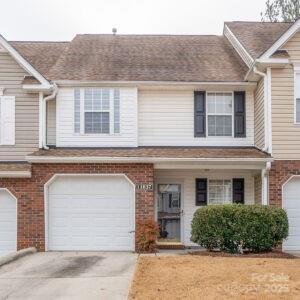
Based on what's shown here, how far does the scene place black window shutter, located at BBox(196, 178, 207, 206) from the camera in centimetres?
1991

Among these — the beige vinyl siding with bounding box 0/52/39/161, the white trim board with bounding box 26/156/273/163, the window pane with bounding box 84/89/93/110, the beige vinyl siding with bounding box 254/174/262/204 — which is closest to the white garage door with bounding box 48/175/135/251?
the white trim board with bounding box 26/156/273/163

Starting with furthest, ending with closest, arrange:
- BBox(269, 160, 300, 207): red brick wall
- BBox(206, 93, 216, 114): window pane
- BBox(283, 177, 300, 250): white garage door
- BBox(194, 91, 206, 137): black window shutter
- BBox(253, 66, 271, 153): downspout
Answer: BBox(206, 93, 216, 114): window pane, BBox(194, 91, 206, 137): black window shutter, BBox(283, 177, 300, 250): white garage door, BBox(253, 66, 271, 153): downspout, BBox(269, 160, 300, 207): red brick wall

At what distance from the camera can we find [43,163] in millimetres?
18234

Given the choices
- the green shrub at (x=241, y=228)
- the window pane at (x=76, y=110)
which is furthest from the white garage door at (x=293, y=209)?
the window pane at (x=76, y=110)

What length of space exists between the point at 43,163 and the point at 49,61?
5.11 m

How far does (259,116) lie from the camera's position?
19.1m

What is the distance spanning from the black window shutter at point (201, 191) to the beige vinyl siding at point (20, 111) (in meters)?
5.27

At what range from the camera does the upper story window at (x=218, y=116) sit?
786 inches

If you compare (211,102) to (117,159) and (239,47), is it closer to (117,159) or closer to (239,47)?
(239,47)

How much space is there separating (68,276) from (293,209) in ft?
26.3

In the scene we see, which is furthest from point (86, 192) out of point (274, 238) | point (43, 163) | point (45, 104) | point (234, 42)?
point (234, 42)

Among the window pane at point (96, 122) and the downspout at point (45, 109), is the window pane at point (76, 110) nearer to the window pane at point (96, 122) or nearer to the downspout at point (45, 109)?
the window pane at point (96, 122)

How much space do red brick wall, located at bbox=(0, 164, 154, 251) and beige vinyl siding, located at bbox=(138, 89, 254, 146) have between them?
1874 mm

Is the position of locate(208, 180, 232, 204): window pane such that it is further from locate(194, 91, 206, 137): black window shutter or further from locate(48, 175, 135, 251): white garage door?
locate(48, 175, 135, 251): white garage door
